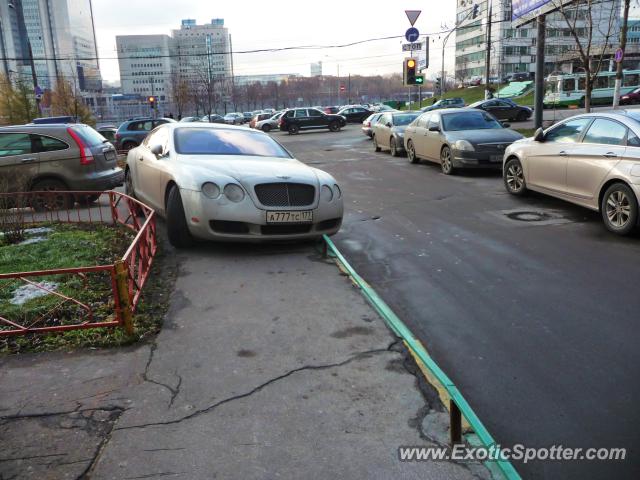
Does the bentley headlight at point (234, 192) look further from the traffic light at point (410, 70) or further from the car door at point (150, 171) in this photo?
the traffic light at point (410, 70)

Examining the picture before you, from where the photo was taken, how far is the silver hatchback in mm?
6738

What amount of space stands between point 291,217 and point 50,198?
578cm

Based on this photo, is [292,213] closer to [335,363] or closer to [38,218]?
[335,363]

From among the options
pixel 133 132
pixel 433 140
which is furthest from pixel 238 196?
pixel 133 132

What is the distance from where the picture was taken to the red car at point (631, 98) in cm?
4028

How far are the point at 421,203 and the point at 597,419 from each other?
685 cm

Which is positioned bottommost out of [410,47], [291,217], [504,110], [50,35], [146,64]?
[291,217]

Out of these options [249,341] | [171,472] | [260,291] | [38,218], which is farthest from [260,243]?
[38,218]

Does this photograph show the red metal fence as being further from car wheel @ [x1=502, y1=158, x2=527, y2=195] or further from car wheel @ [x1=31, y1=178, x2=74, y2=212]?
car wheel @ [x1=502, y1=158, x2=527, y2=195]

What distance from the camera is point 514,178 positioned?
976 centimetres

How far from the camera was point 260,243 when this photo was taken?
22.4 ft

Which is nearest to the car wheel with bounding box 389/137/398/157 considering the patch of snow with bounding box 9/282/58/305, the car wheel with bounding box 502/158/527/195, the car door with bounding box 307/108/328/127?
the car wheel with bounding box 502/158/527/195

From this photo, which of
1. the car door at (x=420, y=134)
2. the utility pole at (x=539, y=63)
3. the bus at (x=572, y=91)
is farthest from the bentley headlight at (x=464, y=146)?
the bus at (x=572, y=91)
